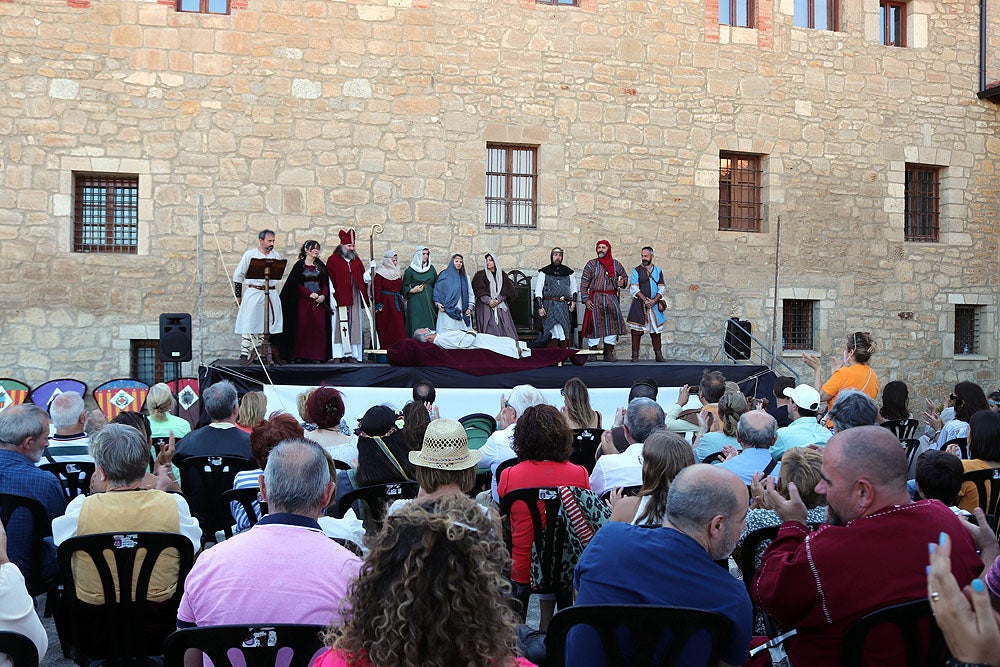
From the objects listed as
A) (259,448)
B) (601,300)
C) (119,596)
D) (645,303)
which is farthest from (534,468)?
(645,303)

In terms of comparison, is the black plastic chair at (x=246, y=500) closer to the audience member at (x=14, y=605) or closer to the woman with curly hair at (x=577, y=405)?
the audience member at (x=14, y=605)

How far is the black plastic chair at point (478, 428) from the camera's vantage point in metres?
6.30

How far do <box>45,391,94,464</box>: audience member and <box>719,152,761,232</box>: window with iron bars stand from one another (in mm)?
10241

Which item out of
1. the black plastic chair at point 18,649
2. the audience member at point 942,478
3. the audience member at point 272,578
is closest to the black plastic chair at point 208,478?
the audience member at point 272,578

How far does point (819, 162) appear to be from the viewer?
13.6m

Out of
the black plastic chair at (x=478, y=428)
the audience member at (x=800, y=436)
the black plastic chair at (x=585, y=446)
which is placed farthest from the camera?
the black plastic chair at (x=478, y=428)

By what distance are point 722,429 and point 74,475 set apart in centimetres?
357

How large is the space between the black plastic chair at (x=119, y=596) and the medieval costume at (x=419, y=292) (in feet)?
27.4

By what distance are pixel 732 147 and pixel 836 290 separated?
2.62 meters

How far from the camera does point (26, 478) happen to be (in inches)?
153

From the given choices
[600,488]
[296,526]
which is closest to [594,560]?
[296,526]

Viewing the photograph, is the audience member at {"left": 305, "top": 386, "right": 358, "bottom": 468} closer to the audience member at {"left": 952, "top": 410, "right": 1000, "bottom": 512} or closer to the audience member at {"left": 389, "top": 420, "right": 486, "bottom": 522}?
the audience member at {"left": 389, "top": 420, "right": 486, "bottom": 522}

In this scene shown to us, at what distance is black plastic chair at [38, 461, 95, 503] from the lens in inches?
180

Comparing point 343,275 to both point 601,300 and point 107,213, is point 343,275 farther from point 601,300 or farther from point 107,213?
point 601,300
